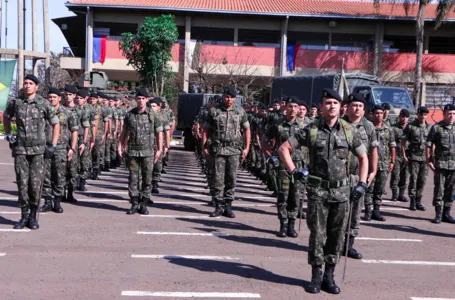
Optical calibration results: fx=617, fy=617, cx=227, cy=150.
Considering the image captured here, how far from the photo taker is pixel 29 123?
852 centimetres

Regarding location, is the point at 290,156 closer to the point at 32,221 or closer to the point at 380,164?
the point at 380,164

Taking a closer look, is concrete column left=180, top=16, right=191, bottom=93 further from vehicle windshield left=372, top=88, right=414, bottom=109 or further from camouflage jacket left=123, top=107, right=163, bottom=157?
camouflage jacket left=123, top=107, right=163, bottom=157

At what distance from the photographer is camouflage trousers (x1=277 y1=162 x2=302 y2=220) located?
28.3 ft

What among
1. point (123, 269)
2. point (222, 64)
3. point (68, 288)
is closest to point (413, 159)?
point (123, 269)

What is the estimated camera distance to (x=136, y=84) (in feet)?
125

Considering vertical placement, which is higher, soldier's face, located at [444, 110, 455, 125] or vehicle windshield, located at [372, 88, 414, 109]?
vehicle windshield, located at [372, 88, 414, 109]

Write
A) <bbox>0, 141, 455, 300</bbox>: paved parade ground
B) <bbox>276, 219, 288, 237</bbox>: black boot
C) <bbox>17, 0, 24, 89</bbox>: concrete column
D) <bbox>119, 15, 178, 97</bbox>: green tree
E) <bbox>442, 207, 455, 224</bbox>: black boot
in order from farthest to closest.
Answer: <bbox>119, 15, 178, 97</bbox>: green tree < <bbox>17, 0, 24, 89</bbox>: concrete column < <bbox>442, 207, 455, 224</bbox>: black boot < <bbox>276, 219, 288, 237</bbox>: black boot < <bbox>0, 141, 455, 300</bbox>: paved parade ground

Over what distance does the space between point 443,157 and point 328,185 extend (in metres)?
4.99

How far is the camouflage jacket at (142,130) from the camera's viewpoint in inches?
395

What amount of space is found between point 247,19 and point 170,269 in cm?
3100

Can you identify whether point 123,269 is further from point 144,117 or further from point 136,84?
point 136,84

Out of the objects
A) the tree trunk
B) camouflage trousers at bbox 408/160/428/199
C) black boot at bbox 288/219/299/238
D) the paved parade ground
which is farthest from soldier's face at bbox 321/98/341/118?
the tree trunk

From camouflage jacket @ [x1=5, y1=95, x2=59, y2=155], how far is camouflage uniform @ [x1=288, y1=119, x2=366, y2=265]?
13.5 ft

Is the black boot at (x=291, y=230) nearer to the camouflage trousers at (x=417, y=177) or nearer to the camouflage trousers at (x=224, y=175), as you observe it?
the camouflage trousers at (x=224, y=175)
